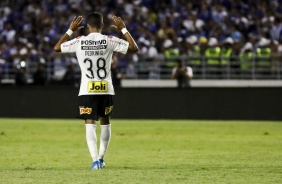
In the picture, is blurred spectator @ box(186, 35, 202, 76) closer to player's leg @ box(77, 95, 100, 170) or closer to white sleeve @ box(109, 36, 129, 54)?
white sleeve @ box(109, 36, 129, 54)

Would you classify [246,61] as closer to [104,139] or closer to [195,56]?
[195,56]

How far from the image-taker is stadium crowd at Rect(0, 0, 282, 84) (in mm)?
28172

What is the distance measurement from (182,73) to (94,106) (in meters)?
14.8

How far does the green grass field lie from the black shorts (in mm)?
771

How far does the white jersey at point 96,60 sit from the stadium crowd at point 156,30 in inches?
587

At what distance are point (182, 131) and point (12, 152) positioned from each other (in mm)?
7206

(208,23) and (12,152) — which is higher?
(208,23)

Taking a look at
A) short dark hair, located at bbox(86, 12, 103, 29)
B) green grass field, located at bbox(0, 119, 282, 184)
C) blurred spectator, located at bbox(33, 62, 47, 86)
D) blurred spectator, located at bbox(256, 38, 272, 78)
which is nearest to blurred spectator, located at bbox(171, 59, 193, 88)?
green grass field, located at bbox(0, 119, 282, 184)

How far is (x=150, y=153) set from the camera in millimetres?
15914

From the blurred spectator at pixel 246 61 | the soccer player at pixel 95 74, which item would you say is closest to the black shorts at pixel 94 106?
the soccer player at pixel 95 74

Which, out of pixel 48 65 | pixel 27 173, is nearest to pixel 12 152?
pixel 27 173

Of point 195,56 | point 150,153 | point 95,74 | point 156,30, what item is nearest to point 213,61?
point 195,56

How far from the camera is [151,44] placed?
97.1ft

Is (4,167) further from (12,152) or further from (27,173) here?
(12,152)
